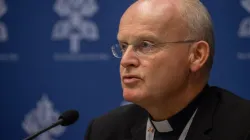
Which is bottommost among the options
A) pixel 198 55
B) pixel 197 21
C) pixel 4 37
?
pixel 4 37

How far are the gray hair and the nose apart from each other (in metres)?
0.24

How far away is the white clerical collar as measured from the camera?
206 cm

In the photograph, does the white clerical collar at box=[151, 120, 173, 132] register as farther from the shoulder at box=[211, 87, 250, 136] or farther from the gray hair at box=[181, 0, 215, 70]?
the gray hair at box=[181, 0, 215, 70]

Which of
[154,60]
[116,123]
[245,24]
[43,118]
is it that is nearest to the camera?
[154,60]

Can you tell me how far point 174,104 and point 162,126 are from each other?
0.11 m

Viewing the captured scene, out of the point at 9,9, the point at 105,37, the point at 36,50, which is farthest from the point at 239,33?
the point at 9,9

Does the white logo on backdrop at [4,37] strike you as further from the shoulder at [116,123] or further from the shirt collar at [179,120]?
the shirt collar at [179,120]

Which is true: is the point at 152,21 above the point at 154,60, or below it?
above

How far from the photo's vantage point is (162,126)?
2072 mm

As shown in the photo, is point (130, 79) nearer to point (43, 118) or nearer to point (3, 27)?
point (43, 118)

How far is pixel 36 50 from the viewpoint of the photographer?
3.44 m

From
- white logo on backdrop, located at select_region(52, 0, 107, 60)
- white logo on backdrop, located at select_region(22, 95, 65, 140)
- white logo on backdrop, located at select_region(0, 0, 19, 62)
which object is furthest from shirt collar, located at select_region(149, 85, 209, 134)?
white logo on backdrop, located at select_region(0, 0, 19, 62)

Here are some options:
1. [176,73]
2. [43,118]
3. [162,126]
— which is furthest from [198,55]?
[43,118]

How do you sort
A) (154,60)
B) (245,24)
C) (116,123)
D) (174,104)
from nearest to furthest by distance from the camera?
(154,60), (174,104), (116,123), (245,24)
